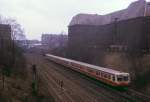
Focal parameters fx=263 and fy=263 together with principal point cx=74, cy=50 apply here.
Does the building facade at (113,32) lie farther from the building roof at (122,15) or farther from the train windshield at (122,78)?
the train windshield at (122,78)

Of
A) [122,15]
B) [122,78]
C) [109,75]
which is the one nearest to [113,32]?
[122,15]

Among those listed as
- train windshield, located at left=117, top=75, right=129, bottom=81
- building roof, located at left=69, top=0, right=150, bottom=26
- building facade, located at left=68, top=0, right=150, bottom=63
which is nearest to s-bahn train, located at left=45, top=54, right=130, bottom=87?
train windshield, located at left=117, top=75, right=129, bottom=81

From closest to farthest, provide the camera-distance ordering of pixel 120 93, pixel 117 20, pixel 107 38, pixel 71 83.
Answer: pixel 120 93
pixel 71 83
pixel 117 20
pixel 107 38

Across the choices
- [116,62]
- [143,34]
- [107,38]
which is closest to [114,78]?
[116,62]

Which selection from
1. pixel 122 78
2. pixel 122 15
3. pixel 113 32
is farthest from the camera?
pixel 113 32

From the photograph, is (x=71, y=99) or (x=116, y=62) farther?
(x=116, y=62)

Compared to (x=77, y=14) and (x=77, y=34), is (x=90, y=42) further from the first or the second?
(x=77, y=14)

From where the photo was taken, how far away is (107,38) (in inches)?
2995

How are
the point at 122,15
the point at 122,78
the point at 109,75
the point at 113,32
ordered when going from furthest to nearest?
the point at 113,32 < the point at 122,15 < the point at 109,75 < the point at 122,78

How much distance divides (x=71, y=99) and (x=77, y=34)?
233 ft

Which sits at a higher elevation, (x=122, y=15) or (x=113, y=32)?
(x=122, y=15)

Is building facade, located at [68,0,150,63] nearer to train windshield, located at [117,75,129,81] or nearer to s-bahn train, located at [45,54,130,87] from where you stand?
s-bahn train, located at [45,54,130,87]

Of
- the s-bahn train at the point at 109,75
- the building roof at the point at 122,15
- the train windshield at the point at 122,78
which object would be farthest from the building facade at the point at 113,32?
the train windshield at the point at 122,78

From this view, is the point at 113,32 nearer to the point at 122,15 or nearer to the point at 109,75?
the point at 122,15
